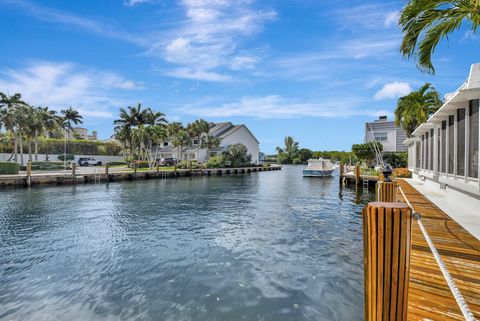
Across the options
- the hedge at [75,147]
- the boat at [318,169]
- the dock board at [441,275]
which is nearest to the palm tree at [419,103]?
the boat at [318,169]

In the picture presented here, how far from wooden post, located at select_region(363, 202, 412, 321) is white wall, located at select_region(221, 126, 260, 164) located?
6341 cm

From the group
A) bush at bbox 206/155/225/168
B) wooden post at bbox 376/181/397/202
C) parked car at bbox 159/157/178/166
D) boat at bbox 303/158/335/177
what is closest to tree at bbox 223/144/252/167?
bush at bbox 206/155/225/168

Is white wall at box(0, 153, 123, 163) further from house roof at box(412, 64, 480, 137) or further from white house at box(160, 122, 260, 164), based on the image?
house roof at box(412, 64, 480, 137)

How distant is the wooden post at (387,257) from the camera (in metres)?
2.41

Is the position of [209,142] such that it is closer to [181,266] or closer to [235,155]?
[235,155]

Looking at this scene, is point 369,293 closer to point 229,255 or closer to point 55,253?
point 229,255

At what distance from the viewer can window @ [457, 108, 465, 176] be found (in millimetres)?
9141

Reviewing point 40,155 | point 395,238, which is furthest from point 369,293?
point 40,155

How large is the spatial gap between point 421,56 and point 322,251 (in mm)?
6425

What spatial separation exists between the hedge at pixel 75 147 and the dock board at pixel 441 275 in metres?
62.8

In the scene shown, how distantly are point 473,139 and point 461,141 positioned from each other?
50.9 inches

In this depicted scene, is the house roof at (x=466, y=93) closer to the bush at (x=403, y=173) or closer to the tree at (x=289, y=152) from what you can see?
the bush at (x=403, y=173)

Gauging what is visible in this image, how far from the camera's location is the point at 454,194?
11.0m

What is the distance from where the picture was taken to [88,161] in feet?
189
